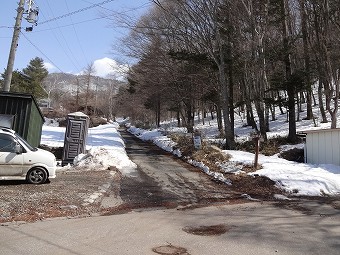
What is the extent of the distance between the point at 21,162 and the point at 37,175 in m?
0.66

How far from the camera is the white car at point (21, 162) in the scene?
37.6 ft

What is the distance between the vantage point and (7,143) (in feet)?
38.3

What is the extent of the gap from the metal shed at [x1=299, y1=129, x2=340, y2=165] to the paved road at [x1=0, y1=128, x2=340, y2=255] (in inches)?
243

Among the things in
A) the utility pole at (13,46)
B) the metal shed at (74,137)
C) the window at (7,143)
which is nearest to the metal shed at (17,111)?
the utility pole at (13,46)

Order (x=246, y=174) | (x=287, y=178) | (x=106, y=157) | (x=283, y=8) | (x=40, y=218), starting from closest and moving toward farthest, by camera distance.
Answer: (x=40, y=218)
(x=287, y=178)
(x=246, y=174)
(x=106, y=157)
(x=283, y=8)

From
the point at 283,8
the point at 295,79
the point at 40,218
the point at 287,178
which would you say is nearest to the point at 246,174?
the point at 287,178

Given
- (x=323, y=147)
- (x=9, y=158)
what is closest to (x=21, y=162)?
(x=9, y=158)

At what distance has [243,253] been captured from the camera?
585 cm

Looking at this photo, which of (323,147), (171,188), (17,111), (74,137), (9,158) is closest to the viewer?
(9,158)

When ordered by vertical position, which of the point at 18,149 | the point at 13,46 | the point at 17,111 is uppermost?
the point at 13,46

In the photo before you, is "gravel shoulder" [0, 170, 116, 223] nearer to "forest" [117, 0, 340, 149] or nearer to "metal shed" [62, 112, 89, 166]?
"metal shed" [62, 112, 89, 166]

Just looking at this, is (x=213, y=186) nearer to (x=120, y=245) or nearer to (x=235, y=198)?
(x=235, y=198)

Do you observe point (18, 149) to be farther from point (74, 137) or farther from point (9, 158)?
point (74, 137)

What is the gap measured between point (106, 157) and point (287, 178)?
8.49 m
